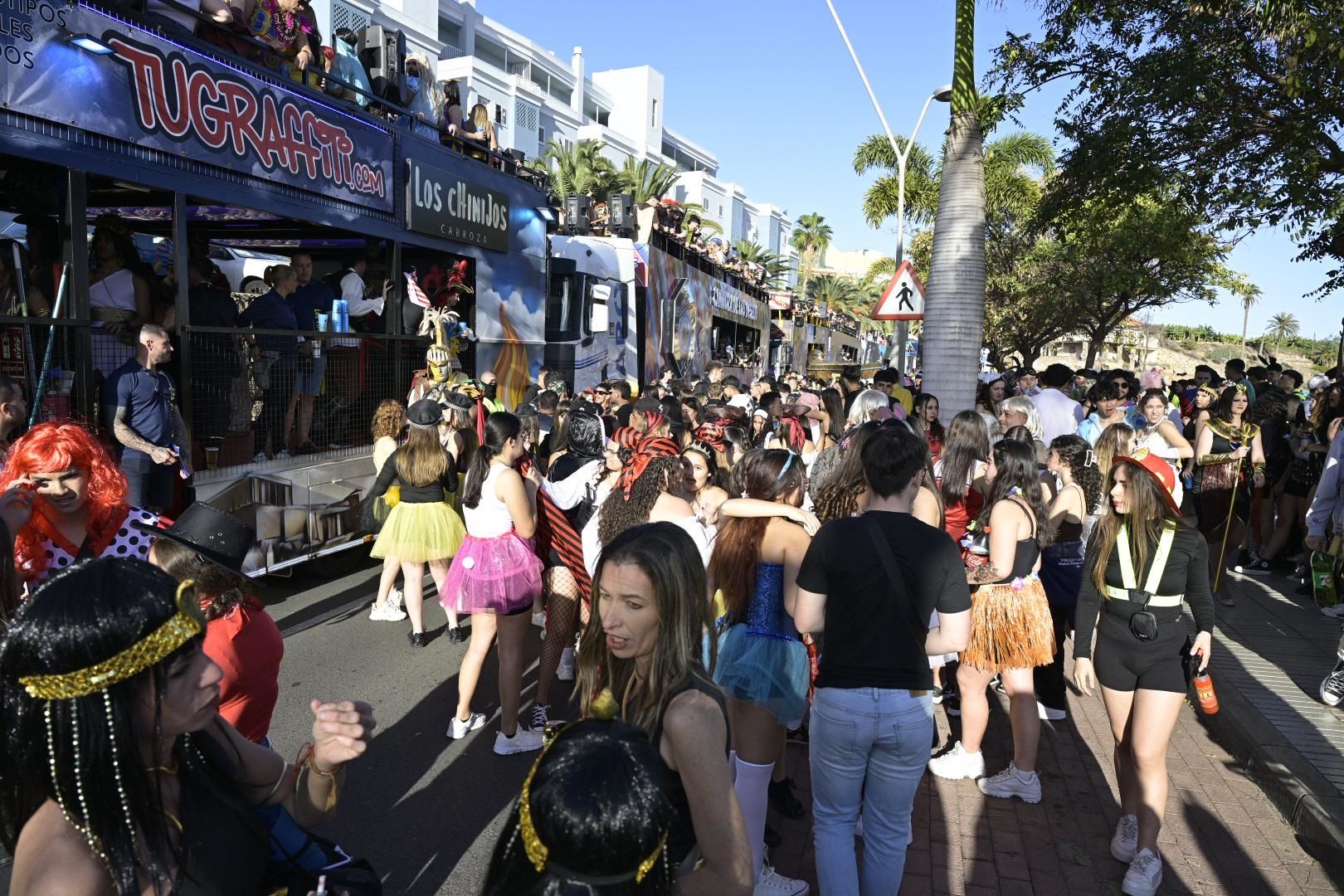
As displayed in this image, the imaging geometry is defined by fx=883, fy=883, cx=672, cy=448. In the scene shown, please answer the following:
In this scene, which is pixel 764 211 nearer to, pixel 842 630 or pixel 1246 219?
pixel 1246 219

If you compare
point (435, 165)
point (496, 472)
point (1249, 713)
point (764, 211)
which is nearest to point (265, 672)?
point (496, 472)

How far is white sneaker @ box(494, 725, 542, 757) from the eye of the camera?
470 centimetres

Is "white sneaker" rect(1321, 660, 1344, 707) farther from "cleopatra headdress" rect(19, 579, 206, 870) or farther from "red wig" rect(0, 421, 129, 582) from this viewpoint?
"red wig" rect(0, 421, 129, 582)

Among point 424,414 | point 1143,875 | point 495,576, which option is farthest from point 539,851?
point 424,414

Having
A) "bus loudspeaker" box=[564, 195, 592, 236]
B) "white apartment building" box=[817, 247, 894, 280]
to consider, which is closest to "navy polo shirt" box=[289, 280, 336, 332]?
"bus loudspeaker" box=[564, 195, 592, 236]

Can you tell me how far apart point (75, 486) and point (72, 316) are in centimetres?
275

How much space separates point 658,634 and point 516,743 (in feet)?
9.70

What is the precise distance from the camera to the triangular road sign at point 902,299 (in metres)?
9.75

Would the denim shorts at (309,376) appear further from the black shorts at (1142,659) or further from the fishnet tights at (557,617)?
the black shorts at (1142,659)

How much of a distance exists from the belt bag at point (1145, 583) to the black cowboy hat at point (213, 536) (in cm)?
340

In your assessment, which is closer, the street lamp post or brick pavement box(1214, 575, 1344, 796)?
brick pavement box(1214, 575, 1344, 796)

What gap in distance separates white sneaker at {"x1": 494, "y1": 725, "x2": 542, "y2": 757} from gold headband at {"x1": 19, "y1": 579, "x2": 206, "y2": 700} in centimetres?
326

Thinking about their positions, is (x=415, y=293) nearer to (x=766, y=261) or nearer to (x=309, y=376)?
(x=309, y=376)

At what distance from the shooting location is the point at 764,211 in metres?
72.1
